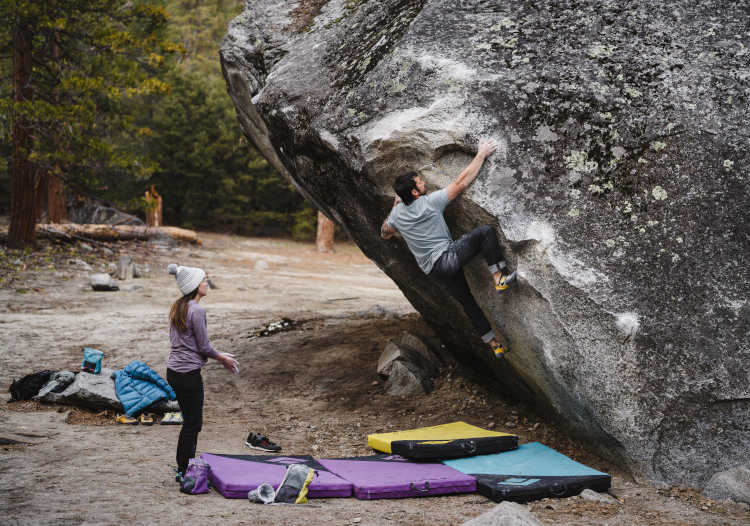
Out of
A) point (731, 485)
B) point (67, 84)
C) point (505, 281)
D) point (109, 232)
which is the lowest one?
point (109, 232)

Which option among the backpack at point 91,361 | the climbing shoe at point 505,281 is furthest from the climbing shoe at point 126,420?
the climbing shoe at point 505,281

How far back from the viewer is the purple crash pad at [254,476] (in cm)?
416

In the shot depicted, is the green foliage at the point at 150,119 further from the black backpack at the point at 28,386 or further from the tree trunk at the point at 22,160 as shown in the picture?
the black backpack at the point at 28,386

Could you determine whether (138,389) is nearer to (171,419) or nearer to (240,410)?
(171,419)

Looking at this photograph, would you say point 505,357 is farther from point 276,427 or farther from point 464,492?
point 276,427

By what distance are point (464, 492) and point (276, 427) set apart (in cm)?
262

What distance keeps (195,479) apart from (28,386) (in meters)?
3.46

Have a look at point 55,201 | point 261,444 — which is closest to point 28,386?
point 261,444

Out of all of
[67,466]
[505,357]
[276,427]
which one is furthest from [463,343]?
[67,466]

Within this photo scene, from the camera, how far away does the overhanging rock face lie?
450cm

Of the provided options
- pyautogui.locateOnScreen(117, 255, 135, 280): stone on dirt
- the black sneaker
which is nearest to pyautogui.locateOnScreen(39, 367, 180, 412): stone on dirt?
the black sneaker

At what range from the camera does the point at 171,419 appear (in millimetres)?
6328

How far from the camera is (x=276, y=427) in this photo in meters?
6.48

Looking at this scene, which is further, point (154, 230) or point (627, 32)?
point (154, 230)
